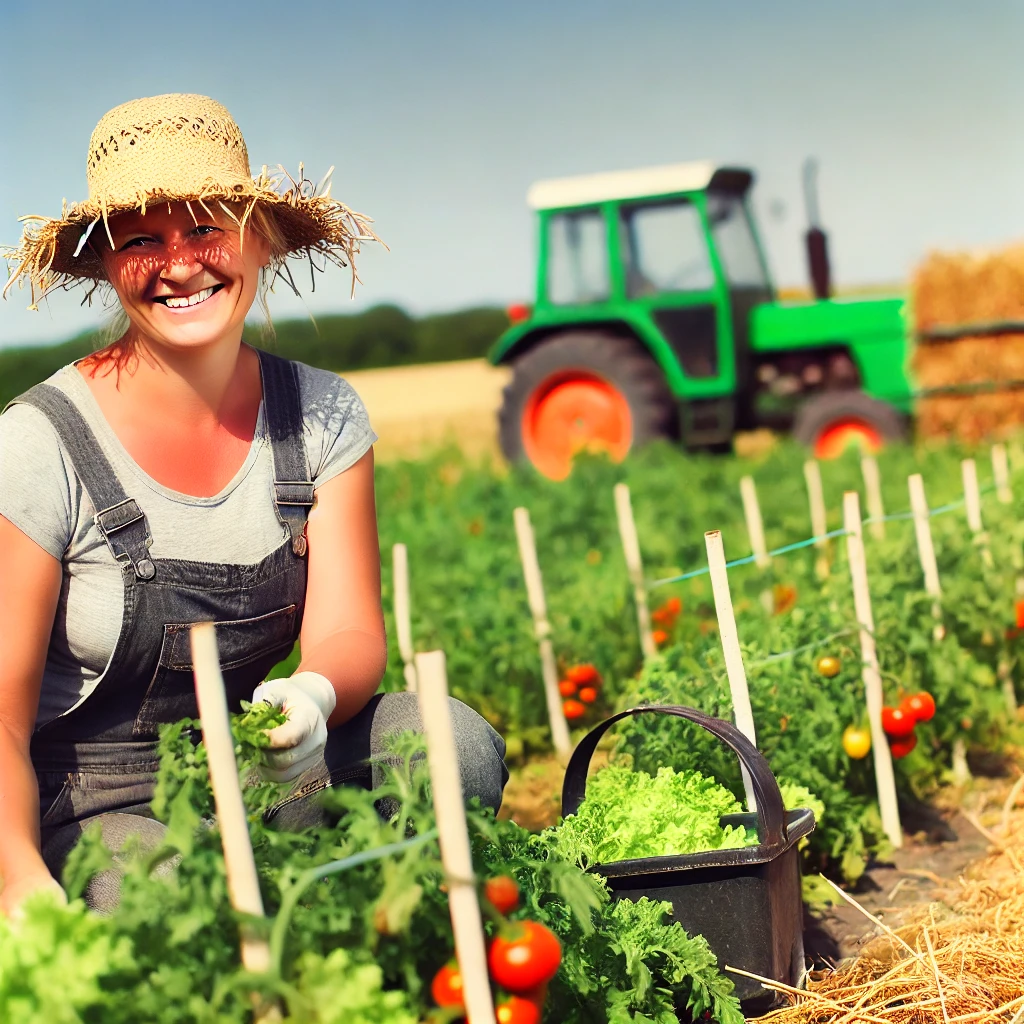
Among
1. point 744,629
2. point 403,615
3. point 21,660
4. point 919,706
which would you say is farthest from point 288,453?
point 919,706

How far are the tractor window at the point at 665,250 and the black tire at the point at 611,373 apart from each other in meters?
0.46

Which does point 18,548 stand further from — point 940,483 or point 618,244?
point 618,244

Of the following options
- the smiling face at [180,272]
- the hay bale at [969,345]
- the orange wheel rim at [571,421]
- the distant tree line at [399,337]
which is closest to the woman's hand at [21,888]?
the smiling face at [180,272]

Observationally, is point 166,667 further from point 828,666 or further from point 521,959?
point 828,666

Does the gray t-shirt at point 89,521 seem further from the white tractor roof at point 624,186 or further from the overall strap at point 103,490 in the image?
the white tractor roof at point 624,186

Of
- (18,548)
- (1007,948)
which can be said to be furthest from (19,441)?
(1007,948)

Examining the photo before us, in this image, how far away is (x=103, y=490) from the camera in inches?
86.7

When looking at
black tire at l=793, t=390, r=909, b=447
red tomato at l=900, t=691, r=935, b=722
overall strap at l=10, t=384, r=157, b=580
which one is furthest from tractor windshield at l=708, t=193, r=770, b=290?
overall strap at l=10, t=384, r=157, b=580

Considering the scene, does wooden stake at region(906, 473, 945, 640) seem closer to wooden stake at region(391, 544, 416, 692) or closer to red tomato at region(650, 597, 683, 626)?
red tomato at region(650, 597, 683, 626)

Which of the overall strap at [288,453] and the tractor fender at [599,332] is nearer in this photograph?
the overall strap at [288,453]

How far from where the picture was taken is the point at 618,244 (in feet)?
33.2

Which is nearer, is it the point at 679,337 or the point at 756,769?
the point at 756,769

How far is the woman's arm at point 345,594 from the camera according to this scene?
7.50ft

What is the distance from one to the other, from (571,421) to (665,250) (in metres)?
1.48
